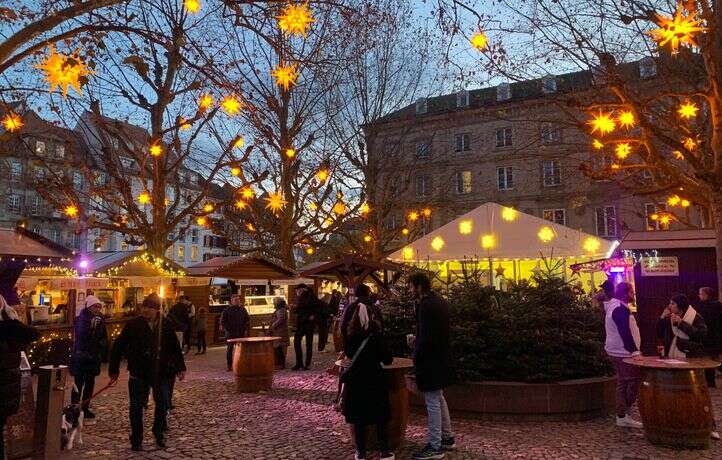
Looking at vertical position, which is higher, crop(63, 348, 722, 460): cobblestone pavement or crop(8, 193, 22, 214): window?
crop(8, 193, 22, 214): window

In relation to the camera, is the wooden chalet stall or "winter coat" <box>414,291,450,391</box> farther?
the wooden chalet stall

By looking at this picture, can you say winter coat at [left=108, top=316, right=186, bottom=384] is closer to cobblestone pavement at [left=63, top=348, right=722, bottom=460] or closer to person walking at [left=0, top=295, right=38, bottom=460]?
cobblestone pavement at [left=63, top=348, right=722, bottom=460]

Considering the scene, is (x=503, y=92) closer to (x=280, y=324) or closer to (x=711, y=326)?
(x=280, y=324)

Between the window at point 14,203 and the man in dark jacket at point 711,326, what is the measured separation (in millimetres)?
52112

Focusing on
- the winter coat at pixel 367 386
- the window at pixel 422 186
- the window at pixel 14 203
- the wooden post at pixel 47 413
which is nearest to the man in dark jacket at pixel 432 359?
the winter coat at pixel 367 386

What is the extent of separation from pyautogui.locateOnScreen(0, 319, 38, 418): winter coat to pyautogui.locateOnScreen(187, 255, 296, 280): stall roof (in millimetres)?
13135

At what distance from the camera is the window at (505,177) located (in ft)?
133

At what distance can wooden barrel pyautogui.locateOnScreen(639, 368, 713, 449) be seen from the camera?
5555 mm

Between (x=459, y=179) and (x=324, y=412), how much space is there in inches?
1383

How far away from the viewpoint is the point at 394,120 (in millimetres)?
22688

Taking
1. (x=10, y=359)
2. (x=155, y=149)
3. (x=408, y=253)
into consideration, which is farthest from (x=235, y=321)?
(x=10, y=359)

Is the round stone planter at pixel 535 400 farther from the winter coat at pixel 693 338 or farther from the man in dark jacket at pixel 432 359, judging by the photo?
the man in dark jacket at pixel 432 359

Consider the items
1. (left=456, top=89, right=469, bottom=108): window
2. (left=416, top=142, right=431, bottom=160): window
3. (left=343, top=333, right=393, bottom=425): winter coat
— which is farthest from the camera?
(left=456, top=89, right=469, bottom=108): window

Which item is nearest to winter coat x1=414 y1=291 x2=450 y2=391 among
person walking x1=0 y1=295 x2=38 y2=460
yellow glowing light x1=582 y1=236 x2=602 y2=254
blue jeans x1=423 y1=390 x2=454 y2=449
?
blue jeans x1=423 y1=390 x2=454 y2=449
